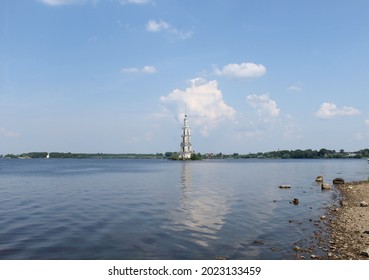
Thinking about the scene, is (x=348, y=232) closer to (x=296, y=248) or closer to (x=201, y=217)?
(x=296, y=248)

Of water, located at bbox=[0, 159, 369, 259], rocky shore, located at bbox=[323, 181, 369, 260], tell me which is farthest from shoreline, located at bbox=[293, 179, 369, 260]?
water, located at bbox=[0, 159, 369, 259]

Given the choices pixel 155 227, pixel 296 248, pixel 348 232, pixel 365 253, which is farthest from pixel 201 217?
pixel 365 253

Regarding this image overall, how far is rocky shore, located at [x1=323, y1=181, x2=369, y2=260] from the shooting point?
20441 mm

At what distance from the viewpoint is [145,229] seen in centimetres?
2906

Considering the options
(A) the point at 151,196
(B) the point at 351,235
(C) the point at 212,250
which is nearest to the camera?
(C) the point at 212,250

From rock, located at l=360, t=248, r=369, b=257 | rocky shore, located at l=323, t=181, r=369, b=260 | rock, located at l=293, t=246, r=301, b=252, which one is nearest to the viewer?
rock, located at l=360, t=248, r=369, b=257

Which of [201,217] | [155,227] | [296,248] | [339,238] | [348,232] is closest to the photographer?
[296,248]

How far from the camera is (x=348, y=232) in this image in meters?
26.5

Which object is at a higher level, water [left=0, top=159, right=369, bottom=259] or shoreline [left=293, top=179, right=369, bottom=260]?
shoreline [left=293, top=179, right=369, bottom=260]

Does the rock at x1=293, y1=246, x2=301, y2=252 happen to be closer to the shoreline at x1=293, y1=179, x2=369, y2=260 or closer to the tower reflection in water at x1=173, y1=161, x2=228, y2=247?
the shoreline at x1=293, y1=179, x2=369, y2=260

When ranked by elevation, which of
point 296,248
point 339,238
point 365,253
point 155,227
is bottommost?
point 155,227
